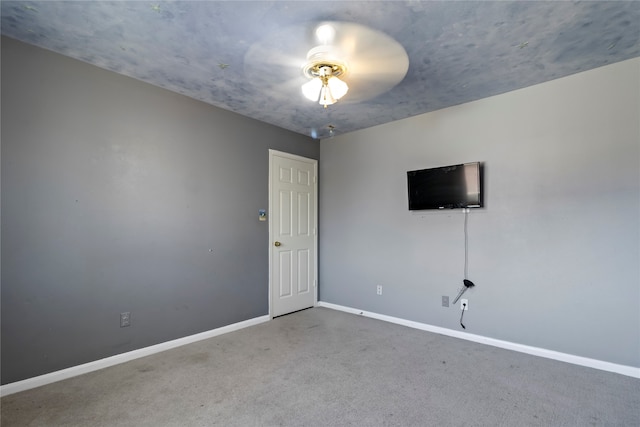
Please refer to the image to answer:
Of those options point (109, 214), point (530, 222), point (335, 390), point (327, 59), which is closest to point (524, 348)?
point (530, 222)

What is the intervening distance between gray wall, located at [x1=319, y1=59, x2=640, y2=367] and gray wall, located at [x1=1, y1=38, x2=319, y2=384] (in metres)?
1.82

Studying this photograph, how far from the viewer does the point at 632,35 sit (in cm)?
215

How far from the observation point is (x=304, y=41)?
221 cm

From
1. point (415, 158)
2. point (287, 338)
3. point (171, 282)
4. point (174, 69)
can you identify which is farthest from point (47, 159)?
point (415, 158)

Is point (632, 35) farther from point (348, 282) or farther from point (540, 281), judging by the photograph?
point (348, 282)

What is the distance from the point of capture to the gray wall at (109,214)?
2285 millimetres

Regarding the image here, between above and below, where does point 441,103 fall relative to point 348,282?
above

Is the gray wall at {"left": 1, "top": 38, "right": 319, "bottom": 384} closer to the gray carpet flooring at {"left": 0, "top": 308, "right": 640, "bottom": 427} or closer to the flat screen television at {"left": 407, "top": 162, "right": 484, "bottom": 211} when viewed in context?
the gray carpet flooring at {"left": 0, "top": 308, "right": 640, "bottom": 427}

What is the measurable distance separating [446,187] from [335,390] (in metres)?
2.27

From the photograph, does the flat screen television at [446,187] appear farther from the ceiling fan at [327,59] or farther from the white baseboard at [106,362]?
the white baseboard at [106,362]

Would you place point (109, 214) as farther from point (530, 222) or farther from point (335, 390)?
point (530, 222)

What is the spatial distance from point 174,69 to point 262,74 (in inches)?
28.8

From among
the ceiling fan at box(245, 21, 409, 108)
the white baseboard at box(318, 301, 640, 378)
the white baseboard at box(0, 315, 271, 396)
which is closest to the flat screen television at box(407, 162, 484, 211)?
the ceiling fan at box(245, 21, 409, 108)

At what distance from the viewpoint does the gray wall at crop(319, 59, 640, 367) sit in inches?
100
